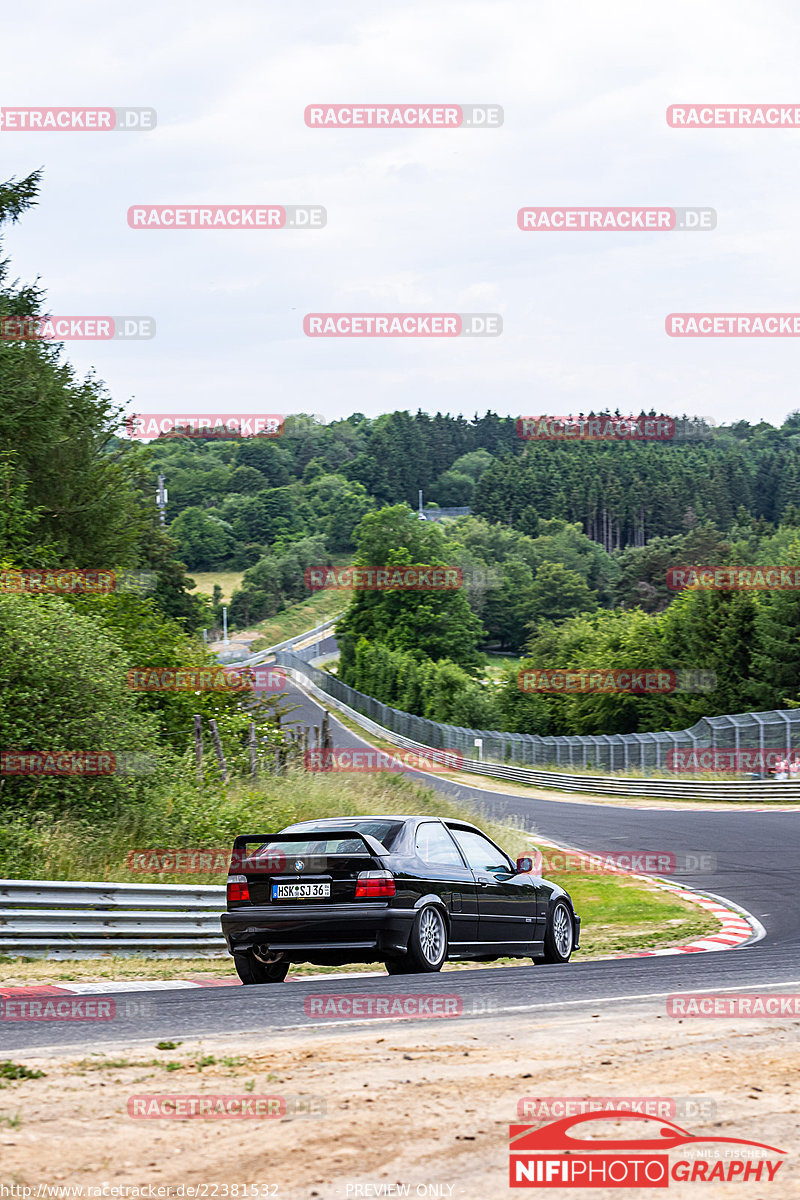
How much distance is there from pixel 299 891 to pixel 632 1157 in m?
5.58

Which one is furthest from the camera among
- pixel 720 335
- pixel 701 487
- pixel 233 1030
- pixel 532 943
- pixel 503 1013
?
pixel 701 487

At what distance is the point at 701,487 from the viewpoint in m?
177

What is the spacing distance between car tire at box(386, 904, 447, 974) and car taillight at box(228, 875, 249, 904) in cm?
127

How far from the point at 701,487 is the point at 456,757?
384ft

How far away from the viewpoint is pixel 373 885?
990 centimetres

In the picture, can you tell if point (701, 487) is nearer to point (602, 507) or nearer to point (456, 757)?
point (602, 507)

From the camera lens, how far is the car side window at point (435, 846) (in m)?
10.7

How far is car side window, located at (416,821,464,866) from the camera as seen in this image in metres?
10.7

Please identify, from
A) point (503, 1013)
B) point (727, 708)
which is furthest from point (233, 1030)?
point (727, 708)
